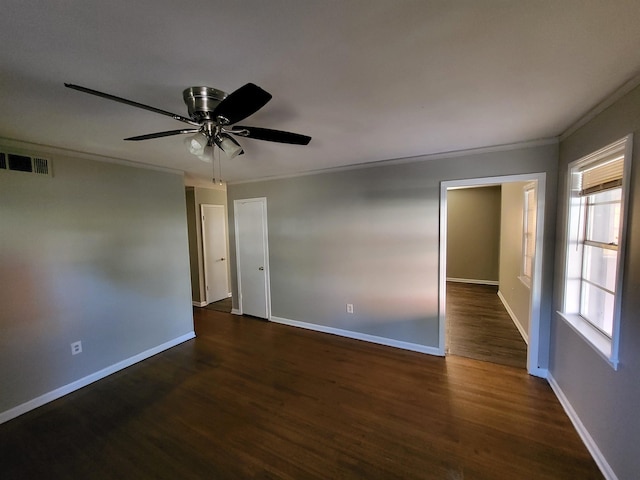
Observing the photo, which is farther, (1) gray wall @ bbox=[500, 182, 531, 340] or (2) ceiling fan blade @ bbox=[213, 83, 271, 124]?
(1) gray wall @ bbox=[500, 182, 531, 340]

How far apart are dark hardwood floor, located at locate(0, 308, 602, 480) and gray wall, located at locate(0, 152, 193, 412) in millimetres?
349

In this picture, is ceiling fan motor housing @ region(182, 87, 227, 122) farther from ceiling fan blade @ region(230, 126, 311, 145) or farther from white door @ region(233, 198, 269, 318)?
white door @ region(233, 198, 269, 318)

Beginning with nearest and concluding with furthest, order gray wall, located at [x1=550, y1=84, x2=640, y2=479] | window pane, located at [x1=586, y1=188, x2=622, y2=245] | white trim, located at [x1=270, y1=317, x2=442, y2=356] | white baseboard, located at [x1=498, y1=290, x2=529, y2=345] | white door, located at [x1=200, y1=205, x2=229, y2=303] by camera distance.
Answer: gray wall, located at [x1=550, y1=84, x2=640, y2=479] → window pane, located at [x1=586, y1=188, x2=622, y2=245] → white trim, located at [x1=270, y1=317, x2=442, y2=356] → white baseboard, located at [x1=498, y1=290, x2=529, y2=345] → white door, located at [x1=200, y1=205, x2=229, y2=303]

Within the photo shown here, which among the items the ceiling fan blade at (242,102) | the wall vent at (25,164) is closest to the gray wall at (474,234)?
the ceiling fan blade at (242,102)

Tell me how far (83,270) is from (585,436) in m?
4.46

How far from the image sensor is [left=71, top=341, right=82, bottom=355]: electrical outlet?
101 inches

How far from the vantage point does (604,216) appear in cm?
188

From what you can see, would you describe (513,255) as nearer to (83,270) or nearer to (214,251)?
(214,251)

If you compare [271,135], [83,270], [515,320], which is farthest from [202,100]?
[515,320]

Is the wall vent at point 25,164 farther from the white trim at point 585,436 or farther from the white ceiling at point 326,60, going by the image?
the white trim at point 585,436

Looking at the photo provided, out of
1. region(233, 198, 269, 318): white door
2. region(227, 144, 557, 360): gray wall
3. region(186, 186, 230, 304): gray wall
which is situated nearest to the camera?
region(227, 144, 557, 360): gray wall

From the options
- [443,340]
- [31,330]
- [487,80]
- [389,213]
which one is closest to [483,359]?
[443,340]

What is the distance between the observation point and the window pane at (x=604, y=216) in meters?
1.75

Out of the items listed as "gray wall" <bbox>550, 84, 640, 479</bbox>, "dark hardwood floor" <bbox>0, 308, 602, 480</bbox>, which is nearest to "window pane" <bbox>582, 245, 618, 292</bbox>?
"gray wall" <bbox>550, 84, 640, 479</bbox>
